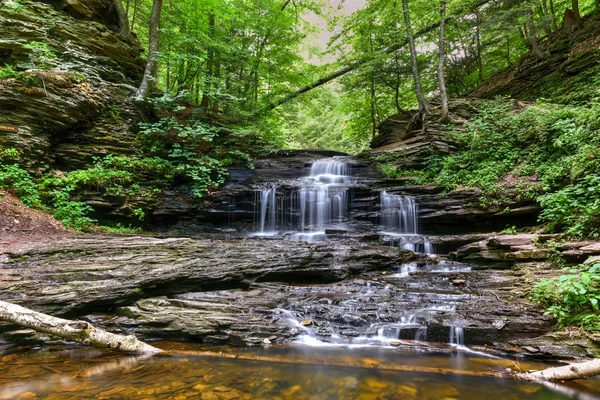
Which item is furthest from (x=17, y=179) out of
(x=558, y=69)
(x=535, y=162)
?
(x=558, y=69)

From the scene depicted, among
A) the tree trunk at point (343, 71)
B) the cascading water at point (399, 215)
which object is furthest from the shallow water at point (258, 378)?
the tree trunk at point (343, 71)

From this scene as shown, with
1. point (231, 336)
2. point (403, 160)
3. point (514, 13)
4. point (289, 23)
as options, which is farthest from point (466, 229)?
point (289, 23)

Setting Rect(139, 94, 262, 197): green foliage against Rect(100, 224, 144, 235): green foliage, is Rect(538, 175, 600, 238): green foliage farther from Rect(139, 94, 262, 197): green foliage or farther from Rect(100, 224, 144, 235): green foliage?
Rect(100, 224, 144, 235): green foliage

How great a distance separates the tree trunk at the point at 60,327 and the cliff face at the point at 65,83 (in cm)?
680

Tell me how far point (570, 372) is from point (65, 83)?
13472 mm

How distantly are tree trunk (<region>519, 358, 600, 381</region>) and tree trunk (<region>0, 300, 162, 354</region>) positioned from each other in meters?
4.93

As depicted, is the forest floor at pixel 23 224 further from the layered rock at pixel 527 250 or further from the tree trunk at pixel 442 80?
the tree trunk at pixel 442 80

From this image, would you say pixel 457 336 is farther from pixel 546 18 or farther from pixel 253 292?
pixel 546 18

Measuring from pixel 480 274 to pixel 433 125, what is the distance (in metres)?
8.37

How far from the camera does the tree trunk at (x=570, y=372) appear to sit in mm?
2947

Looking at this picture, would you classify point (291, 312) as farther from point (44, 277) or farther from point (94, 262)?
point (44, 277)

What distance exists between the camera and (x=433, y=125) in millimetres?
12266

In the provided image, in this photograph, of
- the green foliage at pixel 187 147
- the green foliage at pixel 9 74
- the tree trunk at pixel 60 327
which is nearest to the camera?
the tree trunk at pixel 60 327

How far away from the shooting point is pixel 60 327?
10.8 ft
